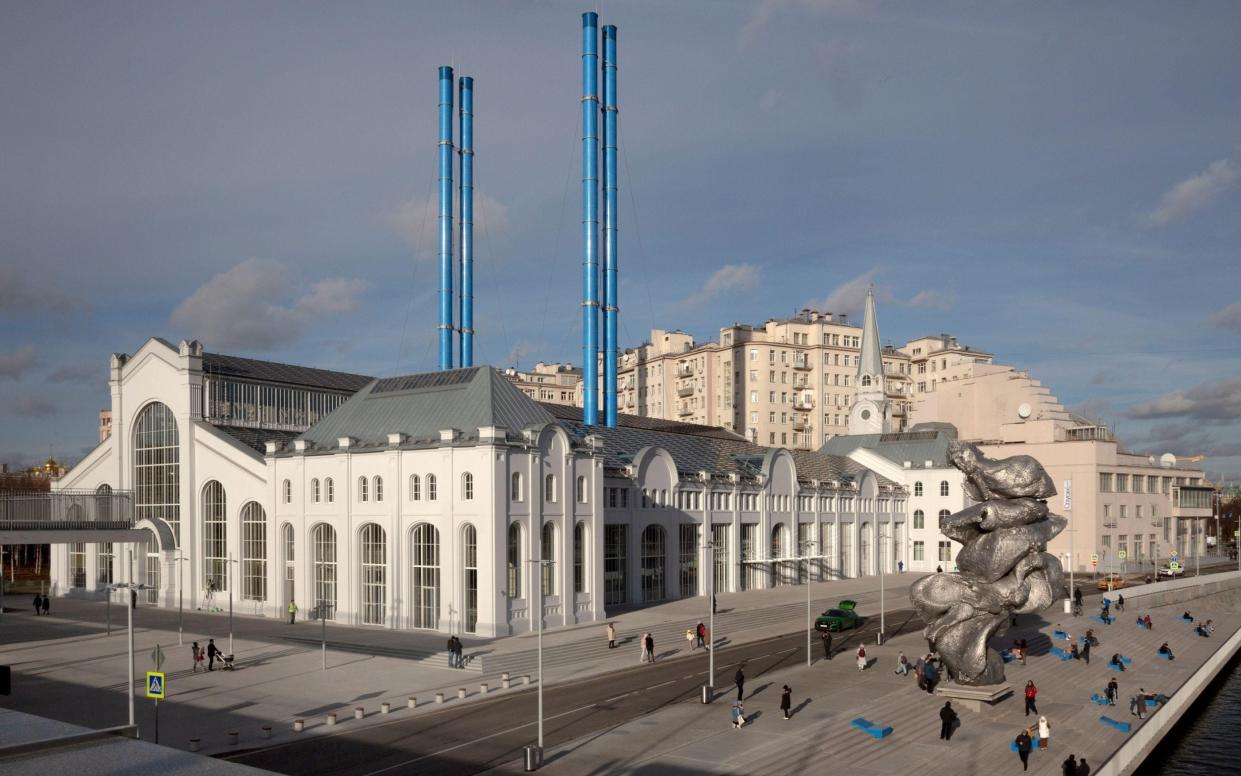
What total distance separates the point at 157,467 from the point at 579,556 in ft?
119

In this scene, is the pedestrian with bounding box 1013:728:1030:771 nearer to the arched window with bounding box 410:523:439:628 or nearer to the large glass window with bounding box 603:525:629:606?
the arched window with bounding box 410:523:439:628

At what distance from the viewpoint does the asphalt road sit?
116 feet

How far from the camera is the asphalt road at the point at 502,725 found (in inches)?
1394

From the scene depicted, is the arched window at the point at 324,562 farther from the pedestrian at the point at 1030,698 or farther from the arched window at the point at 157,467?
the pedestrian at the point at 1030,698

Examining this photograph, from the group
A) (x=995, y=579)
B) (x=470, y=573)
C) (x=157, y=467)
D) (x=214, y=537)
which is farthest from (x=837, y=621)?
(x=157, y=467)

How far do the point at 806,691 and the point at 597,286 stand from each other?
61.4 meters

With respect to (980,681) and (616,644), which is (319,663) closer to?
(616,644)

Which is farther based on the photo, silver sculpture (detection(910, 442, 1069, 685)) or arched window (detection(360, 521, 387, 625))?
arched window (detection(360, 521, 387, 625))

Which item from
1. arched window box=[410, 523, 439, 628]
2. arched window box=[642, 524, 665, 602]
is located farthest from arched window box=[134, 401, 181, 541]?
arched window box=[642, 524, 665, 602]

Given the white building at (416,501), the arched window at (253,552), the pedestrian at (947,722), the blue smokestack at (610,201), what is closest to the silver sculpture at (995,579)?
the pedestrian at (947,722)

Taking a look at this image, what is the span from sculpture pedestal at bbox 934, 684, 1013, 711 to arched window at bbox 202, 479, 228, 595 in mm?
53647

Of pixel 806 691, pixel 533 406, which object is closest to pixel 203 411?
pixel 533 406

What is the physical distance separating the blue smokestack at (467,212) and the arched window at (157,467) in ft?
97.5

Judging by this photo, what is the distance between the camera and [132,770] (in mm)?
24812
